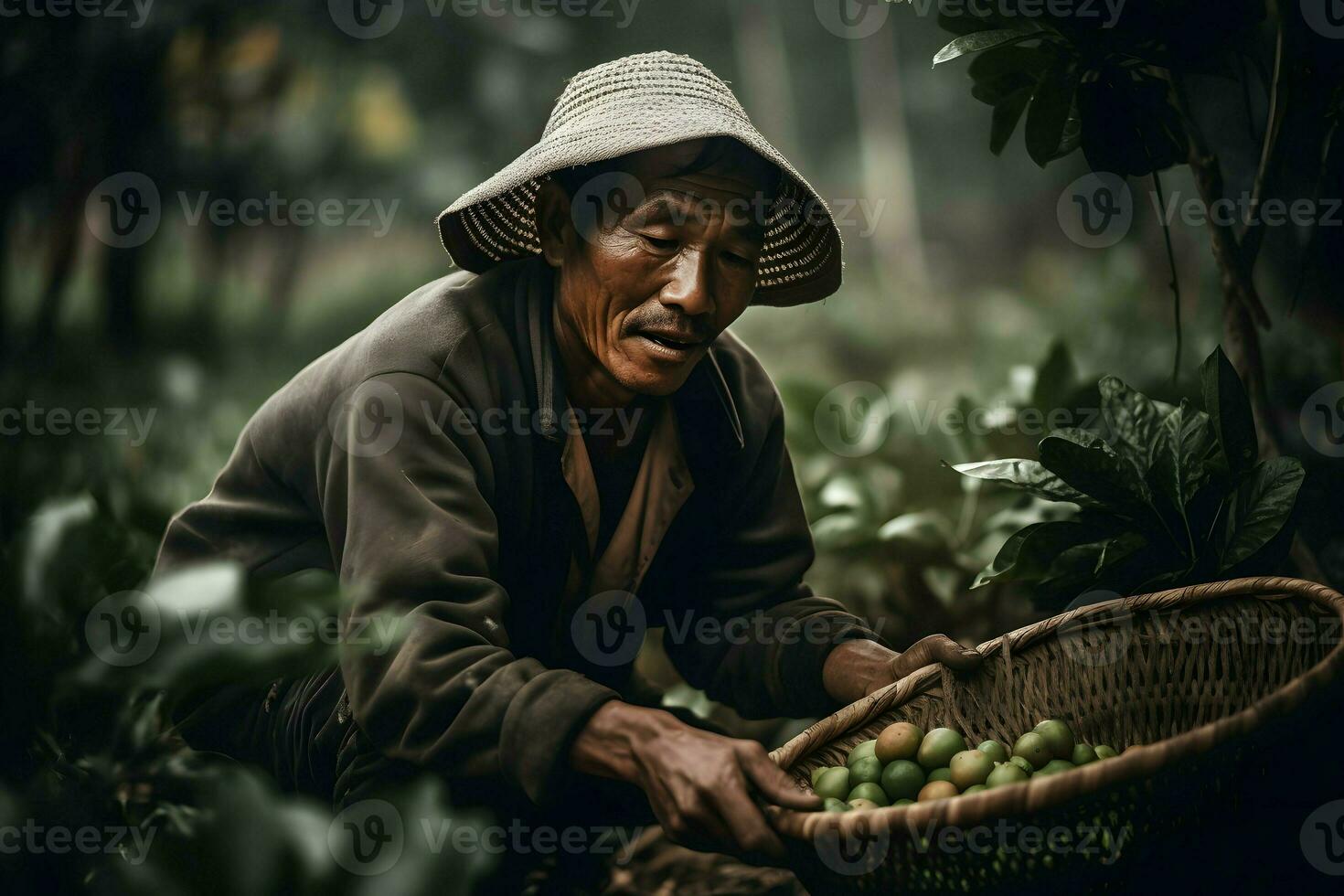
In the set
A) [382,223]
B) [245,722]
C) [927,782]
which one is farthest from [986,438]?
[245,722]

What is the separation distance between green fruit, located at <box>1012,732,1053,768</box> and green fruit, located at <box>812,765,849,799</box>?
→ 24 cm

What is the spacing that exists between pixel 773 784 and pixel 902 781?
28 cm

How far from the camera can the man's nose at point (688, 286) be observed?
1.65 m

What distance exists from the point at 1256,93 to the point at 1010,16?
0.90 meters

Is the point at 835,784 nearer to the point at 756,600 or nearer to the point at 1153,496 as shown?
the point at 756,600

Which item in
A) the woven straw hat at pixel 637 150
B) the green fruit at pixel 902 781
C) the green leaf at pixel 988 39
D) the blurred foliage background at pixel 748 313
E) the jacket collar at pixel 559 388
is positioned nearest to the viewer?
the green fruit at pixel 902 781

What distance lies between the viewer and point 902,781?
1492 mm

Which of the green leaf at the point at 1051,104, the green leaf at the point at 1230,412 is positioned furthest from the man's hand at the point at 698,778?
the green leaf at the point at 1051,104

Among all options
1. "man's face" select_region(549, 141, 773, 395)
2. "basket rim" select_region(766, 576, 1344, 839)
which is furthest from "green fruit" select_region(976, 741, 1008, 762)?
"man's face" select_region(549, 141, 773, 395)

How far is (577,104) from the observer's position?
5.80ft

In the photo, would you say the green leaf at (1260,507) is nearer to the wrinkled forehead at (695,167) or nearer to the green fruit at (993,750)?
the green fruit at (993,750)

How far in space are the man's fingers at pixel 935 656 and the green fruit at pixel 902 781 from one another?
8.2 inches

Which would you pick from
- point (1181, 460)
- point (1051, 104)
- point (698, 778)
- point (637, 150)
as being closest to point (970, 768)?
point (698, 778)

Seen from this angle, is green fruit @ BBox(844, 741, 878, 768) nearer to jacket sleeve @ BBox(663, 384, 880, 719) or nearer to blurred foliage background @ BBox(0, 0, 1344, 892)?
jacket sleeve @ BBox(663, 384, 880, 719)
